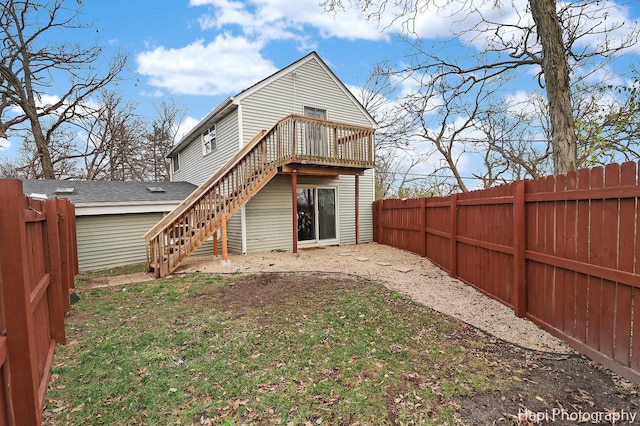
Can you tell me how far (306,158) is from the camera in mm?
8945

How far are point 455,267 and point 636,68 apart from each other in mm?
6826

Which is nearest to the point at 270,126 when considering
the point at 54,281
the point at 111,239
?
the point at 111,239

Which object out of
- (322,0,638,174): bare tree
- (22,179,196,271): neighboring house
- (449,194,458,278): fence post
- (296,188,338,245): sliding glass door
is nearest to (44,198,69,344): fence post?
(22,179,196,271): neighboring house

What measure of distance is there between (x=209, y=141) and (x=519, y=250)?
11111 millimetres

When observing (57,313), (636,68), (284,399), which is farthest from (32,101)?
(636,68)

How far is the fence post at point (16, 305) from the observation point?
5.91 feet

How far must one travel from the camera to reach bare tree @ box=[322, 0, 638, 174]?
6.11 meters

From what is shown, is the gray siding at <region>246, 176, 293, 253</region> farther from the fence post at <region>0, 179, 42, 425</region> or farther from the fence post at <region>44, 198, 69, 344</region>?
the fence post at <region>0, 179, 42, 425</region>

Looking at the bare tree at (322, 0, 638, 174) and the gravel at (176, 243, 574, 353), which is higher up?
the bare tree at (322, 0, 638, 174)

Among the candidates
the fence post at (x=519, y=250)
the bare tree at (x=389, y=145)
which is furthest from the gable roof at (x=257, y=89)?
the fence post at (x=519, y=250)

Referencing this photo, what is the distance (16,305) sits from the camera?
1.83 meters

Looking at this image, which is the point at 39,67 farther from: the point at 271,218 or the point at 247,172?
the point at 271,218

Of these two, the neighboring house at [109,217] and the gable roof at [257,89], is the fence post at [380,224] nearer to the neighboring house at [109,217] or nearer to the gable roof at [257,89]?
the gable roof at [257,89]

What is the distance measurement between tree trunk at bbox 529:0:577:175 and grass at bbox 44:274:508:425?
4266 mm
